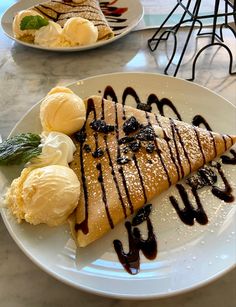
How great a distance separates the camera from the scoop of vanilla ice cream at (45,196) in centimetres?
75

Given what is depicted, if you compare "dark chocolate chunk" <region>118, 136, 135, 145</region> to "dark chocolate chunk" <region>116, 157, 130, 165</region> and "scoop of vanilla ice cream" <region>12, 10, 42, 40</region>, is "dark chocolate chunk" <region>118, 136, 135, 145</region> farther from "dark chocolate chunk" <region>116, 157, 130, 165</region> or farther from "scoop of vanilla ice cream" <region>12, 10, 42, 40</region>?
"scoop of vanilla ice cream" <region>12, 10, 42, 40</region>

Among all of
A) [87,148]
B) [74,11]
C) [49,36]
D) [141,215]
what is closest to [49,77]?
[49,36]

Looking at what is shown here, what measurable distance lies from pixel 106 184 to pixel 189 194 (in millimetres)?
203

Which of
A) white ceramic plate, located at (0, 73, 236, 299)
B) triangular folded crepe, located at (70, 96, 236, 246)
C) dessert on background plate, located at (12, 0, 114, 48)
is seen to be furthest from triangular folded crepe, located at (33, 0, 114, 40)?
white ceramic plate, located at (0, 73, 236, 299)

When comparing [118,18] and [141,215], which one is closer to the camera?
[141,215]

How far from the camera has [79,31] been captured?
1.31 m

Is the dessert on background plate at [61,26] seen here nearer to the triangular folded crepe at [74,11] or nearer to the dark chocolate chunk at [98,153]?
the triangular folded crepe at [74,11]

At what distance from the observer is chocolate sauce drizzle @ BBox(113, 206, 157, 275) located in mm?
714

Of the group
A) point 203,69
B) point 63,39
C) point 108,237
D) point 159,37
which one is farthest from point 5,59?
point 108,237

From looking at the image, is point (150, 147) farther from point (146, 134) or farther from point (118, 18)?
point (118, 18)

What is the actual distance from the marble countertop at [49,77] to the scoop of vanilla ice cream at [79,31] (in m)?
0.07

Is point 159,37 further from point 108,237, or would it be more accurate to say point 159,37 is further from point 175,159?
point 108,237

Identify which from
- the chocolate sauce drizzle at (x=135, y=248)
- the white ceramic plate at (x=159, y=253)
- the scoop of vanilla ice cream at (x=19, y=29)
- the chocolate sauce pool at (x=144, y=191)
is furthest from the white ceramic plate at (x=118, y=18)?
the chocolate sauce drizzle at (x=135, y=248)

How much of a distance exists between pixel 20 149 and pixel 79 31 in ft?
2.12
